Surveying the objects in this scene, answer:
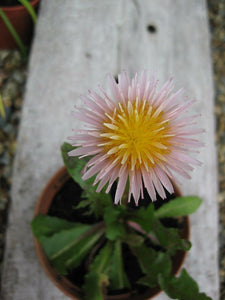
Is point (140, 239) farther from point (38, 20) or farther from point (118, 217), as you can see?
point (38, 20)

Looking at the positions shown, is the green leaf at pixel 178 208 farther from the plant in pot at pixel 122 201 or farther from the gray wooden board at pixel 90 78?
the gray wooden board at pixel 90 78

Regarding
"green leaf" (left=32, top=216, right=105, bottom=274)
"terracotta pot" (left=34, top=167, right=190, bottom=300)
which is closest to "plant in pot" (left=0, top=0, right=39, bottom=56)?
"terracotta pot" (left=34, top=167, right=190, bottom=300)

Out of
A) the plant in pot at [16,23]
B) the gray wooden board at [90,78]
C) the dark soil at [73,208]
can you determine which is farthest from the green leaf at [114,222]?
the plant in pot at [16,23]

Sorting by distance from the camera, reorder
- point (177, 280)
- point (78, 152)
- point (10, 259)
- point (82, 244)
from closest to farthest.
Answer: point (78, 152)
point (177, 280)
point (82, 244)
point (10, 259)

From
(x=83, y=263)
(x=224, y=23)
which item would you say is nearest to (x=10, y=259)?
(x=83, y=263)

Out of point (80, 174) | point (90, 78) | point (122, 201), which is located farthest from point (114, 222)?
point (90, 78)

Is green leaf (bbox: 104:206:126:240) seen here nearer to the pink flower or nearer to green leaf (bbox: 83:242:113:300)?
green leaf (bbox: 83:242:113:300)
